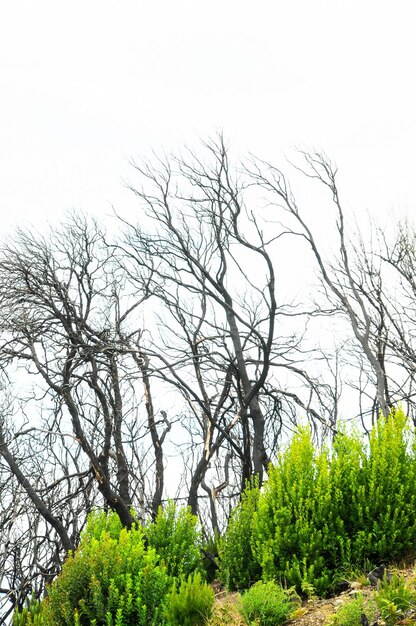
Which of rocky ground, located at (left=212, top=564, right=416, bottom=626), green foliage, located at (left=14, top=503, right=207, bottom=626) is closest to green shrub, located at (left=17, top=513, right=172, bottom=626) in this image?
green foliage, located at (left=14, top=503, right=207, bottom=626)

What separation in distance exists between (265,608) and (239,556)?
86.5 inches

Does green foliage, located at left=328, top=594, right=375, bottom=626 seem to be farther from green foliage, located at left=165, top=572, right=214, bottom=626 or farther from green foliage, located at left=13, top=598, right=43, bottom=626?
green foliage, located at left=13, top=598, right=43, bottom=626

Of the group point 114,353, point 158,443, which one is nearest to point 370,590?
point 114,353

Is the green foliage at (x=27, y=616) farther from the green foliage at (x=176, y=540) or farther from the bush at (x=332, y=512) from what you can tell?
the bush at (x=332, y=512)

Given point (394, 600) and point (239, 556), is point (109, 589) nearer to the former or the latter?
point (239, 556)

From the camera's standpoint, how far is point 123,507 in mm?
12789

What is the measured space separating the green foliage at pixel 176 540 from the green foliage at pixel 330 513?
122 centimetres

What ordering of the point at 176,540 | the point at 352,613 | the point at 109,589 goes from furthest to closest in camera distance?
the point at 176,540 < the point at 109,589 < the point at 352,613

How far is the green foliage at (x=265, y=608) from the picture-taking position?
671 cm

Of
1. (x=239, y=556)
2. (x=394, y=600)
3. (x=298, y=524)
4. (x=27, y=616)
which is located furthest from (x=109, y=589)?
(x=394, y=600)

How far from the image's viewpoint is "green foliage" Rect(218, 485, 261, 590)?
879 cm

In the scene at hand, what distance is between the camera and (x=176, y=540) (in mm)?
10414

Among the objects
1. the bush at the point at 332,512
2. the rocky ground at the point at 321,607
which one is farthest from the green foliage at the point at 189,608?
the bush at the point at 332,512

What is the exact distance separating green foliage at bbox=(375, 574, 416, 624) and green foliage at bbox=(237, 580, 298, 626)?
1.08 metres
